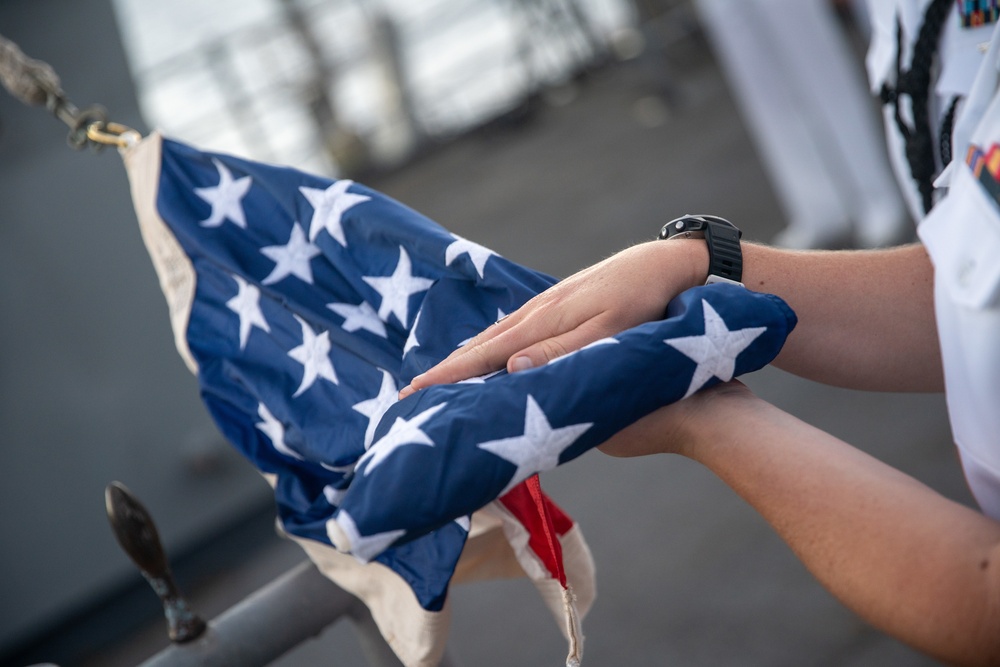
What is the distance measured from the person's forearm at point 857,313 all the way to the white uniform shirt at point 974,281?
0.13ft

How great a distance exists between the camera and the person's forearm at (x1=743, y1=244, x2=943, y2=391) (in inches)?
28.5

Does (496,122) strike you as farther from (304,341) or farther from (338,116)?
(304,341)

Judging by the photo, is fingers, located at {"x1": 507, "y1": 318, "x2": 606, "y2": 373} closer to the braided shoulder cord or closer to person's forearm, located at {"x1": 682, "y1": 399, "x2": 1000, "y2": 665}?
person's forearm, located at {"x1": 682, "y1": 399, "x2": 1000, "y2": 665}

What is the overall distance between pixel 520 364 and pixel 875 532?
0.82 ft

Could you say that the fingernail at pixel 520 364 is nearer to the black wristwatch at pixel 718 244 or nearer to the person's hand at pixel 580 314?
the person's hand at pixel 580 314

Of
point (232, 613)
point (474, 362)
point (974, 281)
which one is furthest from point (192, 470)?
point (974, 281)

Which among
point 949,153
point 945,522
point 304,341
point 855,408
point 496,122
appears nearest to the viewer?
point 945,522

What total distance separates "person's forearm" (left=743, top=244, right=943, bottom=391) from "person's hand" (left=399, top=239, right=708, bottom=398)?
92 millimetres

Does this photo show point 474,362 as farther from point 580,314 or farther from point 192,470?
point 192,470

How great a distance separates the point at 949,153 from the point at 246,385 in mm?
796

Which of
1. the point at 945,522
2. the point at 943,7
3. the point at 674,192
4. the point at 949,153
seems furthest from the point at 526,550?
the point at 674,192

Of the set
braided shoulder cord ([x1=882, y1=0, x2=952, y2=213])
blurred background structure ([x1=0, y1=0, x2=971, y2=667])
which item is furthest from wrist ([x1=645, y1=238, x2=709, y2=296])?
blurred background structure ([x1=0, y1=0, x2=971, y2=667])

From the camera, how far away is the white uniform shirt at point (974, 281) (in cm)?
59

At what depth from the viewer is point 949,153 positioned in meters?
0.82
